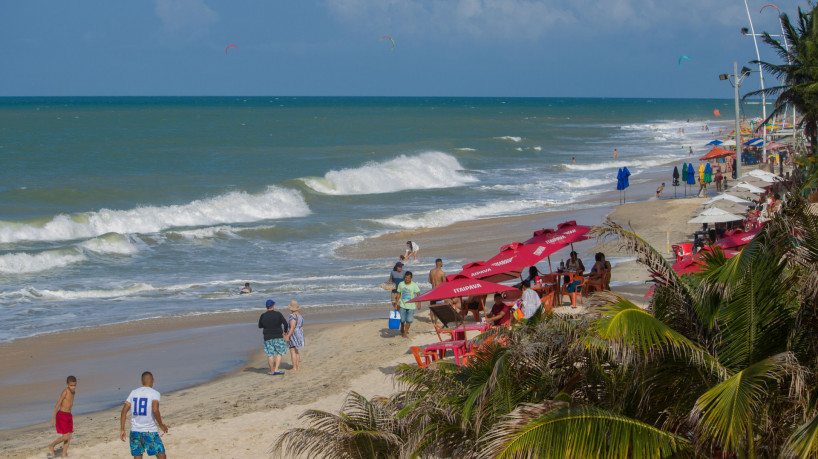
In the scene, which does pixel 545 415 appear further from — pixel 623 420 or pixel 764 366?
pixel 764 366

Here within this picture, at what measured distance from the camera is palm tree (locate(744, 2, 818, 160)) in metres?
24.0

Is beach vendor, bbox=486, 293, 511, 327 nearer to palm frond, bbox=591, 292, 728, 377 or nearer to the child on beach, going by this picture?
the child on beach

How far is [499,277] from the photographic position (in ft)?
45.4

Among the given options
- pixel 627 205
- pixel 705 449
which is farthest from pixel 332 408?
pixel 627 205

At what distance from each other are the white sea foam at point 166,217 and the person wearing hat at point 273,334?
17.4 m

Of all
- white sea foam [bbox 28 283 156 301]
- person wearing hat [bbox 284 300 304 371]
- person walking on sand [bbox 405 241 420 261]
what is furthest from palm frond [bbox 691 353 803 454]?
white sea foam [bbox 28 283 156 301]

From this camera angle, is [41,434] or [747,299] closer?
[747,299]

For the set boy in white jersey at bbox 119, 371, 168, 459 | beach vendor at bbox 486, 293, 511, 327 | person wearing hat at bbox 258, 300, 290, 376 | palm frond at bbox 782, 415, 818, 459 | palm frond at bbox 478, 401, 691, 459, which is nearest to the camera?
palm frond at bbox 782, 415, 818, 459

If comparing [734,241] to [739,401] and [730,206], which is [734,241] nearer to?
[730,206]

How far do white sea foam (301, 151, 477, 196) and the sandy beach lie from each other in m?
22.3

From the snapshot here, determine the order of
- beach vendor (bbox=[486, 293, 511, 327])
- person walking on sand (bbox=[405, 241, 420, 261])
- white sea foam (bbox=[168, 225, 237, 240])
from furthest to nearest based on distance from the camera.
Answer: white sea foam (bbox=[168, 225, 237, 240]) < person walking on sand (bbox=[405, 241, 420, 261]) < beach vendor (bbox=[486, 293, 511, 327])

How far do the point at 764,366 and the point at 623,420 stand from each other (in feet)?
2.55

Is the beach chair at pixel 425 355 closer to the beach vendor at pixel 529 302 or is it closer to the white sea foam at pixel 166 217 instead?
the beach vendor at pixel 529 302

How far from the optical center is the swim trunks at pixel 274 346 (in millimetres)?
11734
